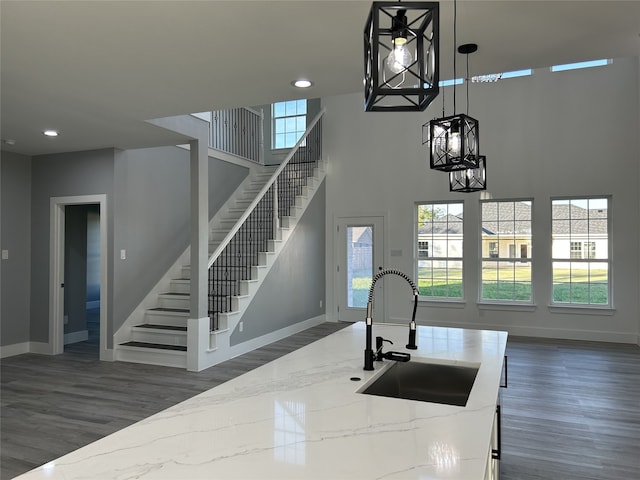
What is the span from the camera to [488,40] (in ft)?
8.80

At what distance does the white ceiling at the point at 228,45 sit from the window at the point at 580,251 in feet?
14.4

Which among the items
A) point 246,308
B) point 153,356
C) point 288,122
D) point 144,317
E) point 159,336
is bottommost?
point 153,356

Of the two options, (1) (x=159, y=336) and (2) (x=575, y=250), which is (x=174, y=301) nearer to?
(1) (x=159, y=336)

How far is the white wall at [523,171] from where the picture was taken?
6.43 meters

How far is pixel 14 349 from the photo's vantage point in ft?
19.3

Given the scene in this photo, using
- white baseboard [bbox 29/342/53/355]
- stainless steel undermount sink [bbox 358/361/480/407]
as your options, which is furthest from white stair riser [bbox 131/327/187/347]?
stainless steel undermount sink [bbox 358/361/480/407]

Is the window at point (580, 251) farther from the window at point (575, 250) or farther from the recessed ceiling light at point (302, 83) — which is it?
the recessed ceiling light at point (302, 83)

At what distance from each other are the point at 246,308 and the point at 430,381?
3.89 metres

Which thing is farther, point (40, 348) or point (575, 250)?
point (575, 250)

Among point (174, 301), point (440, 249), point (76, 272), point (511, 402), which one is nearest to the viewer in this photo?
point (511, 402)

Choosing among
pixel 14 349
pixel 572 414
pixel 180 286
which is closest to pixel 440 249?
pixel 572 414

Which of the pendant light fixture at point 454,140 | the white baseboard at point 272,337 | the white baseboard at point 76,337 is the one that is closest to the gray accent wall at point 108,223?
the white baseboard at point 76,337

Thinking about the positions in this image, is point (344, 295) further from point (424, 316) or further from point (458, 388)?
point (458, 388)

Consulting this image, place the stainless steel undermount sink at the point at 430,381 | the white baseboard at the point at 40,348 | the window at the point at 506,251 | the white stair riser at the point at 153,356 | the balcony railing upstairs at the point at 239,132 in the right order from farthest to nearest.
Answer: the balcony railing upstairs at the point at 239,132, the window at the point at 506,251, the white baseboard at the point at 40,348, the white stair riser at the point at 153,356, the stainless steel undermount sink at the point at 430,381
